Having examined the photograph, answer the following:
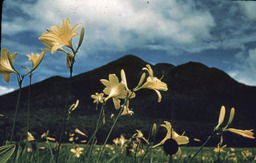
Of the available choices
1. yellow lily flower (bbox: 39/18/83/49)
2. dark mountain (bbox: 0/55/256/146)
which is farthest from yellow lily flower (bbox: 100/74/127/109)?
dark mountain (bbox: 0/55/256/146)

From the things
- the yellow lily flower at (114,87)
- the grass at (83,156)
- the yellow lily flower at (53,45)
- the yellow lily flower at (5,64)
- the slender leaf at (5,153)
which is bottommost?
the grass at (83,156)

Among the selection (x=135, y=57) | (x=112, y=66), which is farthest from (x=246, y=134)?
(x=135, y=57)

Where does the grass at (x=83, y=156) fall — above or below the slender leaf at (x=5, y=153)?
below

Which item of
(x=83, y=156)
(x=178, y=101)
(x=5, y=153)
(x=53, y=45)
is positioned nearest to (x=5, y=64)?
(x=53, y=45)

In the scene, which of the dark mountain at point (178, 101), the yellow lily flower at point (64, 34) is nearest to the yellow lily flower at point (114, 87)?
the yellow lily flower at point (64, 34)

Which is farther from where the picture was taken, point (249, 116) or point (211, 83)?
point (211, 83)

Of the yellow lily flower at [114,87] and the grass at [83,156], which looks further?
the grass at [83,156]

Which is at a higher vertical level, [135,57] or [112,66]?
[135,57]

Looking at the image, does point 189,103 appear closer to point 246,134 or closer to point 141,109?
point 141,109

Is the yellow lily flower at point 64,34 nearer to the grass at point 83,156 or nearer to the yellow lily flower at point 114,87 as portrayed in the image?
the yellow lily flower at point 114,87

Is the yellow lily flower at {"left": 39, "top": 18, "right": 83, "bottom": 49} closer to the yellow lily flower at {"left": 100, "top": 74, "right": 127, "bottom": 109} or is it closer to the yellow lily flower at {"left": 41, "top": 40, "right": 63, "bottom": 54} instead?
the yellow lily flower at {"left": 41, "top": 40, "right": 63, "bottom": 54}
